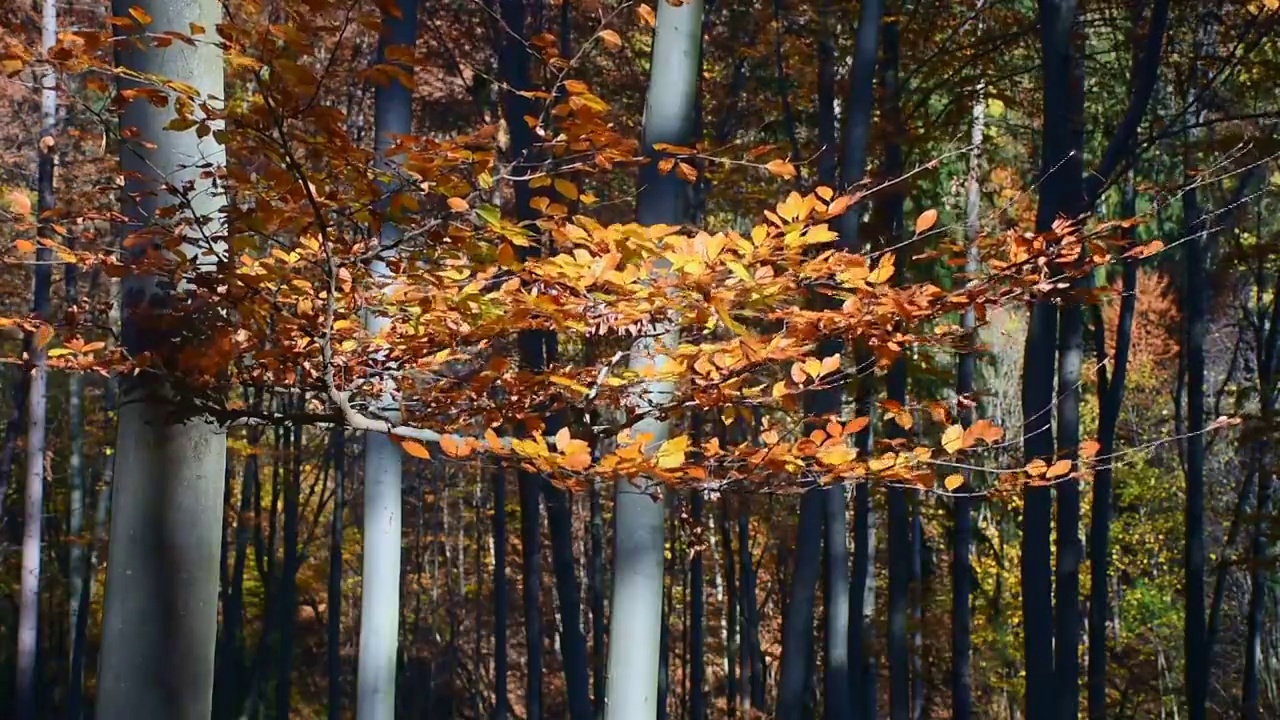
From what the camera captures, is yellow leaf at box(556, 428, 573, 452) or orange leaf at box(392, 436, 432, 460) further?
orange leaf at box(392, 436, 432, 460)

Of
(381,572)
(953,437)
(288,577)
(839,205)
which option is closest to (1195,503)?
(381,572)

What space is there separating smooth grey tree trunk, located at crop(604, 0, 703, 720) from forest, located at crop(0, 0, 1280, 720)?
2cm

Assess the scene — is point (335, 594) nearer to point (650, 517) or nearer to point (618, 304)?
point (650, 517)

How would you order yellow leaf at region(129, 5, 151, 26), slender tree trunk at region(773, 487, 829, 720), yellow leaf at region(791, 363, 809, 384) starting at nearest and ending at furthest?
yellow leaf at region(129, 5, 151, 26), yellow leaf at region(791, 363, 809, 384), slender tree trunk at region(773, 487, 829, 720)

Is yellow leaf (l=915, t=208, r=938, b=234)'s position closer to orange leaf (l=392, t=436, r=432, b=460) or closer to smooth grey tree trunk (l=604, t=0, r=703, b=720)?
smooth grey tree trunk (l=604, t=0, r=703, b=720)

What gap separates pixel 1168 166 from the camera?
12.8m

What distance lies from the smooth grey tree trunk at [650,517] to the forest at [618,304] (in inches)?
0.6

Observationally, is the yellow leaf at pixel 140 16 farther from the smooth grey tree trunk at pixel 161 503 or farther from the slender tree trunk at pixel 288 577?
the slender tree trunk at pixel 288 577

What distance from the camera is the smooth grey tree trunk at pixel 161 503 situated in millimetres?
2713

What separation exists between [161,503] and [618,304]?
4.12ft

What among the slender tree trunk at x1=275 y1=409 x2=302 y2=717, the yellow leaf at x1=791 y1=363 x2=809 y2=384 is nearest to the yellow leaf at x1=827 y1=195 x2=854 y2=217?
the yellow leaf at x1=791 y1=363 x2=809 y2=384

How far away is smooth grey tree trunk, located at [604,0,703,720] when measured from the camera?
4.14 m

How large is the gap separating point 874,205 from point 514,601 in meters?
14.6

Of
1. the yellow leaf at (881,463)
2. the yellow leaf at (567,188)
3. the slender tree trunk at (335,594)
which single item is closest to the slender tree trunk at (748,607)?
the slender tree trunk at (335,594)
